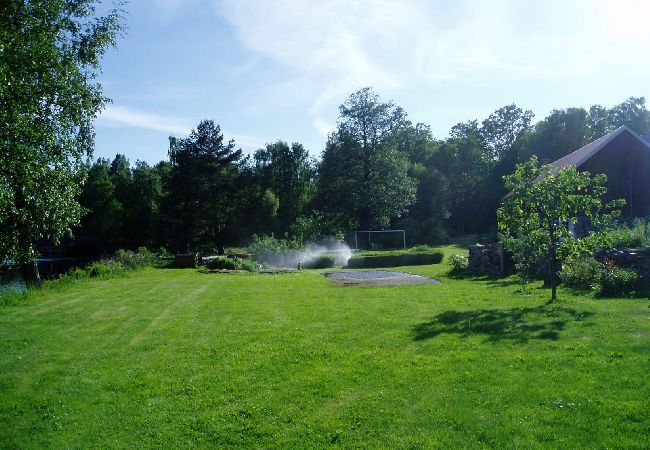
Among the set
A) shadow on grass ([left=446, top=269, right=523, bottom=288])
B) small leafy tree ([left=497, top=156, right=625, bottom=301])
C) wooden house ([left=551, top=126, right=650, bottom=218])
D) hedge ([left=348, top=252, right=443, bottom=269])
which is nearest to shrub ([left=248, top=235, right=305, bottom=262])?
hedge ([left=348, top=252, right=443, bottom=269])

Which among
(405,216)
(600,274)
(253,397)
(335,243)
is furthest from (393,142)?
(253,397)

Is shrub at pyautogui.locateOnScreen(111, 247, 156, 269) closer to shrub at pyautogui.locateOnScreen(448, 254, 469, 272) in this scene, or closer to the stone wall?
shrub at pyautogui.locateOnScreen(448, 254, 469, 272)

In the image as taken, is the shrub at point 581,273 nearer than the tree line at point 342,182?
Yes

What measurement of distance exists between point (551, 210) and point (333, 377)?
28.1ft

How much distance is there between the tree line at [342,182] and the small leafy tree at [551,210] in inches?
1001

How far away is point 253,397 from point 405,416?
6.19 ft

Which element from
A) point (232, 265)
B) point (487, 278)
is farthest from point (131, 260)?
point (487, 278)

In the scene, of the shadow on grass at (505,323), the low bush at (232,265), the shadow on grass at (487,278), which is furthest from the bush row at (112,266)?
the shadow on grass at (505,323)

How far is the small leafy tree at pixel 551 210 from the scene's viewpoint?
12.6 meters

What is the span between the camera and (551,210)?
505 inches

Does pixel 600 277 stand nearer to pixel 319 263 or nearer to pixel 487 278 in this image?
pixel 487 278

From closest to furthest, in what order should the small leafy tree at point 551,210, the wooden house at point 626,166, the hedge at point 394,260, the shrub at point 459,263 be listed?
the small leafy tree at point 551,210
the shrub at point 459,263
the hedge at point 394,260
the wooden house at point 626,166

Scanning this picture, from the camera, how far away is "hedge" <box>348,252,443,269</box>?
29.9 metres

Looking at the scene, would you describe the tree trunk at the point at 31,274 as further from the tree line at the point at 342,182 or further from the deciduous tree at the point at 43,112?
the tree line at the point at 342,182
